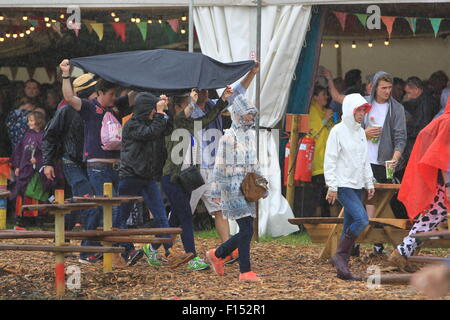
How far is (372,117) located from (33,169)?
16.0 feet

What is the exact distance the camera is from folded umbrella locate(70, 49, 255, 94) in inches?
345

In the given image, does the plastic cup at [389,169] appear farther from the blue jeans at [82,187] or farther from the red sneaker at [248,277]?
the blue jeans at [82,187]

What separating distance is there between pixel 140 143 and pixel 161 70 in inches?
42.3

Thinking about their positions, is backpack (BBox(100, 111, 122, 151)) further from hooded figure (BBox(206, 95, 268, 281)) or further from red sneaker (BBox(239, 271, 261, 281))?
red sneaker (BBox(239, 271, 261, 281))

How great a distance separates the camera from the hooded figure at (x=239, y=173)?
759cm

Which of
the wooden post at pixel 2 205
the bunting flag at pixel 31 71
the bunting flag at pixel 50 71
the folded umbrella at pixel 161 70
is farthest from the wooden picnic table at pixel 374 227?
the bunting flag at pixel 31 71

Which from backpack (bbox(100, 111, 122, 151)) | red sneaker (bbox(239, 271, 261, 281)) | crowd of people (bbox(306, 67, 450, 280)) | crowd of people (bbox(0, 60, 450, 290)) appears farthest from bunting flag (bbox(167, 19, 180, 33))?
red sneaker (bbox(239, 271, 261, 281))

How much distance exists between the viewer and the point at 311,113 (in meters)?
11.7

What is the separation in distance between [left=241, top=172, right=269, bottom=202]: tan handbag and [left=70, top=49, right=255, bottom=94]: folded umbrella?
148 cm

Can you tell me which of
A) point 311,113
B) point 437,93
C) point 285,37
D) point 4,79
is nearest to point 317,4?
point 285,37

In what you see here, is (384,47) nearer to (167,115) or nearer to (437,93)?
(437,93)

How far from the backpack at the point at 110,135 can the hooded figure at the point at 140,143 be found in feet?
1.06

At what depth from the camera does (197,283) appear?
7621 mm

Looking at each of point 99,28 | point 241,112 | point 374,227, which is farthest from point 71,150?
point 99,28
